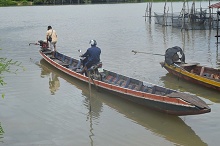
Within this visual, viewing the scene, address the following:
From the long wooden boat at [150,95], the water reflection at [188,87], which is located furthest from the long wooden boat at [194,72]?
the long wooden boat at [150,95]

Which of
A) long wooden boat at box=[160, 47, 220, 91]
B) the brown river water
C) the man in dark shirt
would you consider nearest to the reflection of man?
the brown river water

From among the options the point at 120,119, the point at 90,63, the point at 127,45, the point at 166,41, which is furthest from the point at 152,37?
the point at 120,119

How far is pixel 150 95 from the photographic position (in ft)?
33.2

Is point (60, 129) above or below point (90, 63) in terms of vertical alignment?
below

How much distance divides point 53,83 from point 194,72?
227 inches

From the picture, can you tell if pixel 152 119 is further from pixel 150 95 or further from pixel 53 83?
pixel 53 83

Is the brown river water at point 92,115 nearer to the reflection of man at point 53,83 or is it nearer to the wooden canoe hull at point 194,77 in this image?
the reflection of man at point 53,83

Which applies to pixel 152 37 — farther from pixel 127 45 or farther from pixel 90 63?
pixel 90 63

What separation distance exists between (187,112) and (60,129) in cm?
339

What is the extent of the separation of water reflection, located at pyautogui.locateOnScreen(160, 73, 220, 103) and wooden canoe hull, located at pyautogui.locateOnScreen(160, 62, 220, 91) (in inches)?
7.9

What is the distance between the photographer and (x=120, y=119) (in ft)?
33.6

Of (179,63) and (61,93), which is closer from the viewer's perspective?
(61,93)

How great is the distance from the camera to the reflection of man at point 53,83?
13.6m

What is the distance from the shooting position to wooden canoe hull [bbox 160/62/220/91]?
12016 millimetres
